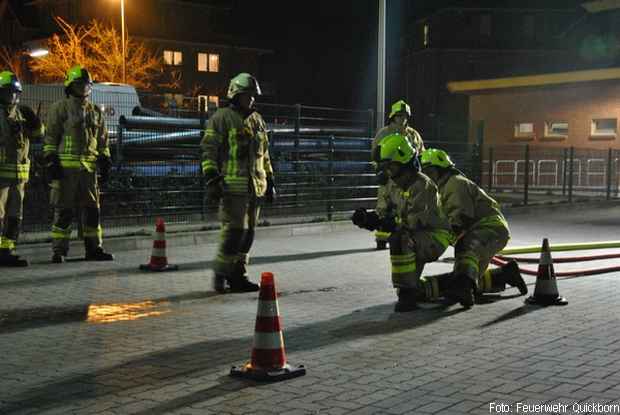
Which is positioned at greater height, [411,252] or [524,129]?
[524,129]

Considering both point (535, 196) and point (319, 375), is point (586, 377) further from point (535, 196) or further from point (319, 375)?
point (535, 196)

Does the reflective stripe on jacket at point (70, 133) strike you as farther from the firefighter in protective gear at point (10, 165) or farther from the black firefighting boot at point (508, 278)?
the black firefighting boot at point (508, 278)

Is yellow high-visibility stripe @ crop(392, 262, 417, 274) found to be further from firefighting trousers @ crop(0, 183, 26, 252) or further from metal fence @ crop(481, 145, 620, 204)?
metal fence @ crop(481, 145, 620, 204)

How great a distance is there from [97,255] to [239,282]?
134 inches

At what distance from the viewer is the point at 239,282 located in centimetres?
885

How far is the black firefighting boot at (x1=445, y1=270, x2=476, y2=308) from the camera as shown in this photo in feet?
25.5

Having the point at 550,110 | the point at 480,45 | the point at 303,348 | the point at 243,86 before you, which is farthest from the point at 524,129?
the point at 303,348

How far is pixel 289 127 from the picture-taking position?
21531mm

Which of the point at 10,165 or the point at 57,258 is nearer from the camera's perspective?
the point at 10,165

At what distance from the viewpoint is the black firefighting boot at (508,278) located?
8484 millimetres

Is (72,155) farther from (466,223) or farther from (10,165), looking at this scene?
(466,223)

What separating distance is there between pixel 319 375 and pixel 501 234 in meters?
3.32

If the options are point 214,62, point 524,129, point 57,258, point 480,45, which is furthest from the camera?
point 214,62

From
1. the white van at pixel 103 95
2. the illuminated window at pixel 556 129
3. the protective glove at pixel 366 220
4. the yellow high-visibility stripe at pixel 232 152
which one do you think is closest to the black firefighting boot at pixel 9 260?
the yellow high-visibility stripe at pixel 232 152
